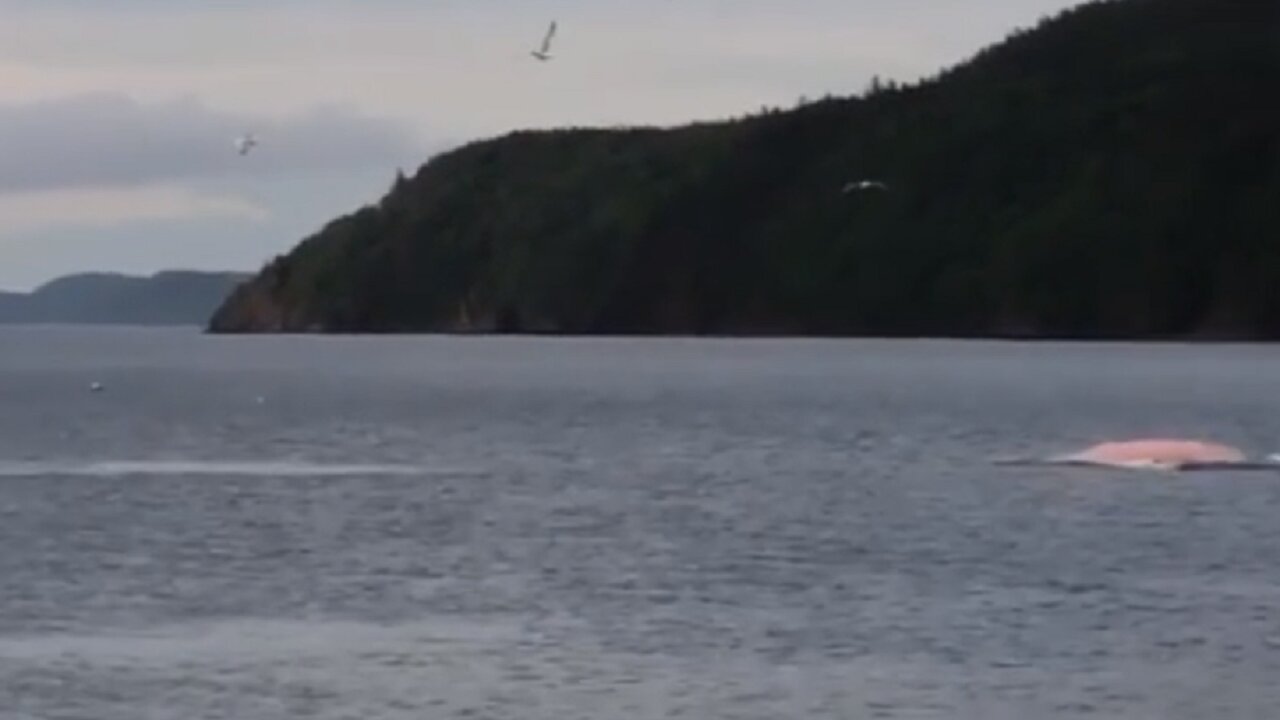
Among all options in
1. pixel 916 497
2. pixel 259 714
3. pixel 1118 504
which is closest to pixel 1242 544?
pixel 1118 504

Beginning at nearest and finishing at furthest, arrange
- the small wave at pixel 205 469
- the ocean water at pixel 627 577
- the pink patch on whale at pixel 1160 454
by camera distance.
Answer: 1. the ocean water at pixel 627 577
2. the pink patch on whale at pixel 1160 454
3. the small wave at pixel 205 469

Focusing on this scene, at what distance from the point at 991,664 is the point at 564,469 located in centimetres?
4306

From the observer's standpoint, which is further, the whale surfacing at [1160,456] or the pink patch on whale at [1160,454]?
the pink patch on whale at [1160,454]

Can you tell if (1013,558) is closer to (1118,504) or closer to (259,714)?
(1118,504)

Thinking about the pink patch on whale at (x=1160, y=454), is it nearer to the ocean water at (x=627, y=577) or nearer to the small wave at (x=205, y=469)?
the ocean water at (x=627, y=577)

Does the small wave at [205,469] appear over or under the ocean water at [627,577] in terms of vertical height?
over

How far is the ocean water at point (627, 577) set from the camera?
40.5m

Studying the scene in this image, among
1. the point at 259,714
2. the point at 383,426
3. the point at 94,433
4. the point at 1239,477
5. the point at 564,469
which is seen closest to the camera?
the point at 259,714

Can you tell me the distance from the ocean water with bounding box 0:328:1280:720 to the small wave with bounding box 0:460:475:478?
0.29 meters

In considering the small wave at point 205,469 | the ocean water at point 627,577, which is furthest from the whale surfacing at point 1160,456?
the small wave at point 205,469

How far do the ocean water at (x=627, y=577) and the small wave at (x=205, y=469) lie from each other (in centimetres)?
29

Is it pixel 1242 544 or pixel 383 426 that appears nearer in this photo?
pixel 1242 544

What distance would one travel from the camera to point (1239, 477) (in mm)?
76750

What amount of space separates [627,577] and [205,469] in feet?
108
